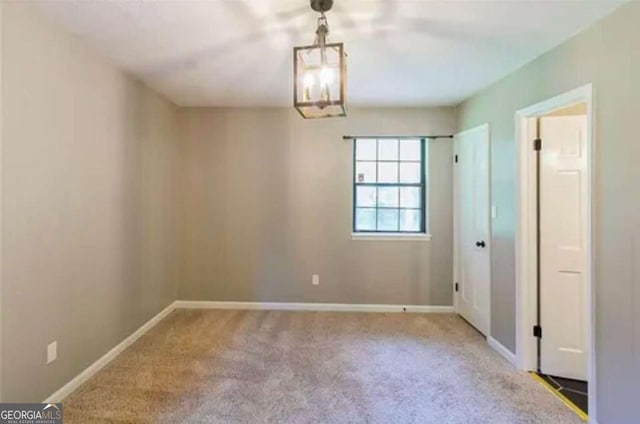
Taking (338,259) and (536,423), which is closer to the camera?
(536,423)

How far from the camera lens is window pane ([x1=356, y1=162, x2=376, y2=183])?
4.79 meters

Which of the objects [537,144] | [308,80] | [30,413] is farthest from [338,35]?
[30,413]

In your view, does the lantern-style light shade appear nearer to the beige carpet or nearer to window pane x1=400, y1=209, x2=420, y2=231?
the beige carpet

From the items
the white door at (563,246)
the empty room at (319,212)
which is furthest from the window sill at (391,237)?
the white door at (563,246)

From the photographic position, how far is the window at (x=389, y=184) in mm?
4785

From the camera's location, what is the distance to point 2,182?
2072mm

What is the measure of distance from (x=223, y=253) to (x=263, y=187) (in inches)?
38.8

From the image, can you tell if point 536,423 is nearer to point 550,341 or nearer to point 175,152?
point 550,341

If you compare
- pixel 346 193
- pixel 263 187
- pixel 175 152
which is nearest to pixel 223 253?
pixel 263 187

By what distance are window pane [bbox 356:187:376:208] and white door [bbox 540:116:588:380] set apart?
2.09 metres

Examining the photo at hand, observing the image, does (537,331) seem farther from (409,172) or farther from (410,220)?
(409,172)

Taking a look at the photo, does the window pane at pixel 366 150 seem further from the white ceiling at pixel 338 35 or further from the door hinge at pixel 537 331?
the door hinge at pixel 537 331

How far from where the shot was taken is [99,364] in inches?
119

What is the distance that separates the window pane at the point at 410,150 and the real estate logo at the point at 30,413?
415 cm
